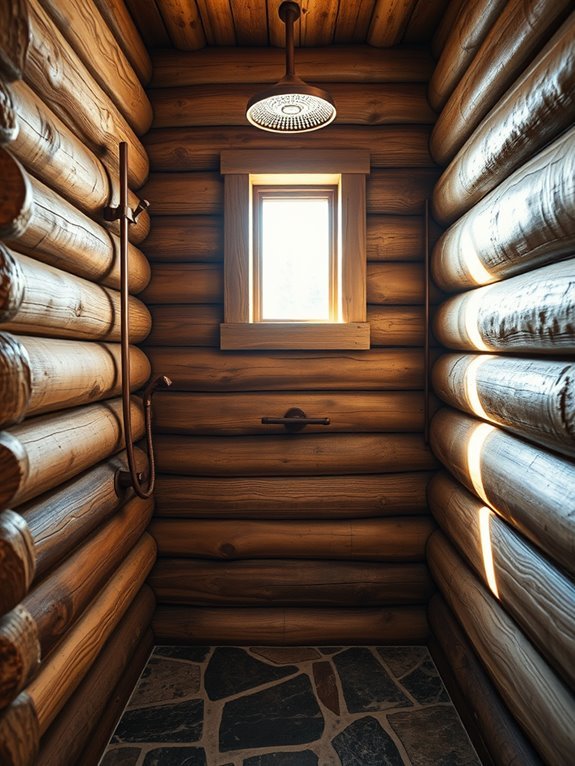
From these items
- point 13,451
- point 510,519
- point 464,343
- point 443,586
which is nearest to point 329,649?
point 443,586

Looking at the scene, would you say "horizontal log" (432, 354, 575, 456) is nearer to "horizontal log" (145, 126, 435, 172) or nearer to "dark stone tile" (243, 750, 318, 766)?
"horizontal log" (145, 126, 435, 172)

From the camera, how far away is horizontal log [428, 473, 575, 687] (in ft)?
4.85

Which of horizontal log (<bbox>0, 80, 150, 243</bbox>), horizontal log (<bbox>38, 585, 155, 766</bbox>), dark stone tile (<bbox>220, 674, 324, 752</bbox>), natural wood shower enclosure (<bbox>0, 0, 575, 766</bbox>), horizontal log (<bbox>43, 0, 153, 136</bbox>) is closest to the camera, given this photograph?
horizontal log (<bbox>0, 80, 150, 243</bbox>)

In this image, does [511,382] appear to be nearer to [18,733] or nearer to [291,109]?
[291,109]

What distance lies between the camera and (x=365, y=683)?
267 centimetres

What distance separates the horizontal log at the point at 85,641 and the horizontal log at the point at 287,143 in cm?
213

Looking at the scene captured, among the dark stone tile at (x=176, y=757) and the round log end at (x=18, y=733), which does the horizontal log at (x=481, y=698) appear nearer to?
the dark stone tile at (x=176, y=757)

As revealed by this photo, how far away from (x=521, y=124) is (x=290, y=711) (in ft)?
8.22

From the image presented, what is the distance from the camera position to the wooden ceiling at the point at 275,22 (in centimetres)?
272

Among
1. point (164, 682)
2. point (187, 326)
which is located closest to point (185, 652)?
point (164, 682)

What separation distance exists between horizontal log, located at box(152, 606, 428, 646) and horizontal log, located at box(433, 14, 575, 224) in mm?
2187

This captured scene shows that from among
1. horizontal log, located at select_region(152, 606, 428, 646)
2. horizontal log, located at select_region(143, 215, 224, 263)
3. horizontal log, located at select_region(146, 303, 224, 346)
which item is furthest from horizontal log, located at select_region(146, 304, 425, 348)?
horizontal log, located at select_region(152, 606, 428, 646)

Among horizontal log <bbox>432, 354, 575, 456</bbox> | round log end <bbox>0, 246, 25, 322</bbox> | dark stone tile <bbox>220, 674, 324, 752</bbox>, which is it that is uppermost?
round log end <bbox>0, 246, 25, 322</bbox>

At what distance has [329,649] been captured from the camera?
2973 mm
